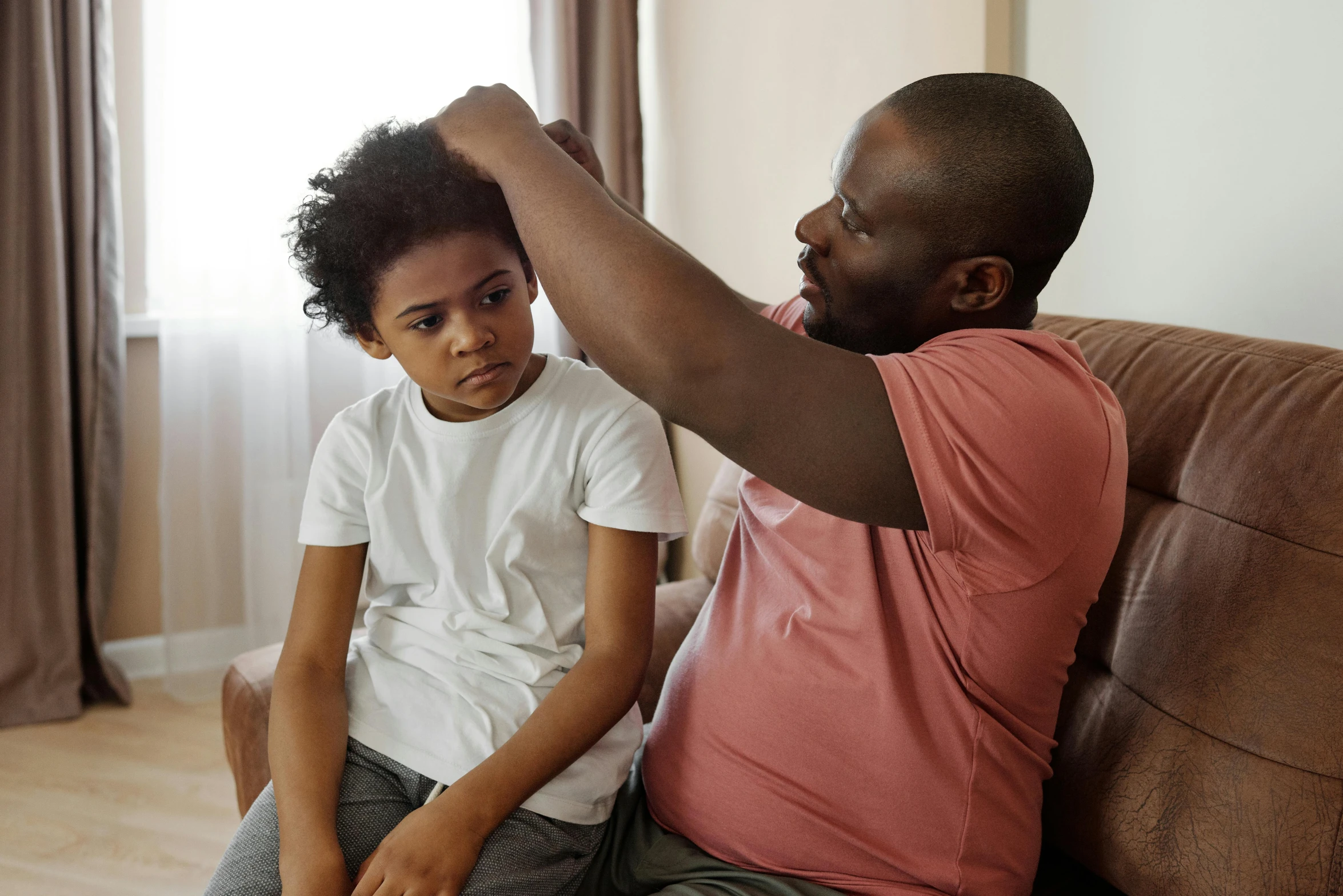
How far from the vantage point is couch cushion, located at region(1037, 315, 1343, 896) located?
89 centimetres

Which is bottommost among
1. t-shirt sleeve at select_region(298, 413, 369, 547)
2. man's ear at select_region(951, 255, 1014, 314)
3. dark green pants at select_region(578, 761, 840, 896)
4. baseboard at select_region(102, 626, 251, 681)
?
baseboard at select_region(102, 626, 251, 681)

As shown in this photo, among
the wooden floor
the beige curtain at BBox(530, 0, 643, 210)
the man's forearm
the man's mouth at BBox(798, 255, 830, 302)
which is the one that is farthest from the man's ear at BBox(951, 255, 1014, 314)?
the beige curtain at BBox(530, 0, 643, 210)

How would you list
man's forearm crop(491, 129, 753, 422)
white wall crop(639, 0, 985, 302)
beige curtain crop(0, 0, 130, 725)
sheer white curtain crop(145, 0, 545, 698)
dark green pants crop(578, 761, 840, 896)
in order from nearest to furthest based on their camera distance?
man's forearm crop(491, 129, 753, 422)
dark green pants crop(578, 761, 840, 896)
white wall crop(639, 0, 985, 302)
beige curtain crop(0, 0, 130, 725)
sheer white curtain crop(145, 0, 545, 698)

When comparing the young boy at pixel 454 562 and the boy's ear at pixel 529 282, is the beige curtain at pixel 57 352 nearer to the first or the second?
the young boy at pixel 454 562

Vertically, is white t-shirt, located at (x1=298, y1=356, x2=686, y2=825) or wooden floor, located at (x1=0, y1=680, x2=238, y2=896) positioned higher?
white t-shirt, located at (x1=298, y1=356, x2=686, y2=825)

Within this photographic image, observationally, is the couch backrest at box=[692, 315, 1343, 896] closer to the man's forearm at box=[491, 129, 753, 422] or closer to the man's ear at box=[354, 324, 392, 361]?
the man's forearm at box=[491, 129, 753, 422]

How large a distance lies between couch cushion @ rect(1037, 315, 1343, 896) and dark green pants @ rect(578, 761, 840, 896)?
332 mm

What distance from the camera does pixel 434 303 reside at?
1.04 m

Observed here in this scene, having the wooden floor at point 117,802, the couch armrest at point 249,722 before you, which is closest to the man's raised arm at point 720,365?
the couch armrest at point 249,722

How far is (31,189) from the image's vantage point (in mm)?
2564

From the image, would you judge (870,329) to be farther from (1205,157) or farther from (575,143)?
(1205,157)

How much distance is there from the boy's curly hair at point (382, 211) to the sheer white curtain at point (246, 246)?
71.4 inches

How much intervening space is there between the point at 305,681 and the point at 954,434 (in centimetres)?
71

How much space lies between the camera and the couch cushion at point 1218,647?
2.92ft
